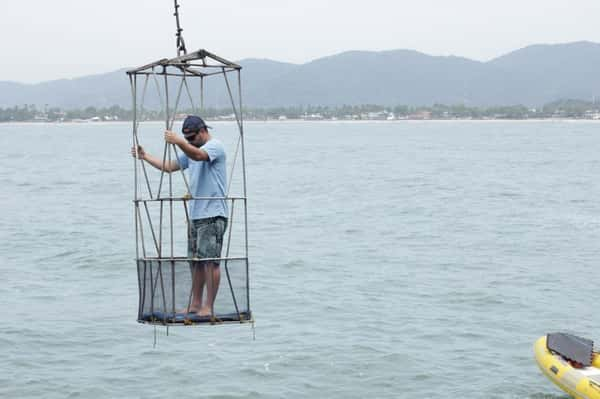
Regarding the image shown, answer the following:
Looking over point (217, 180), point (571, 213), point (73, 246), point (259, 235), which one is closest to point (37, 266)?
point (73, 246)

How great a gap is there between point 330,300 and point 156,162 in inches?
543

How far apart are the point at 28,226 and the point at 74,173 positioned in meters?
34.1

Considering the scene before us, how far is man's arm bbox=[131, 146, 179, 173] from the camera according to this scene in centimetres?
1087

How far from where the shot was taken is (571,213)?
44.5 m

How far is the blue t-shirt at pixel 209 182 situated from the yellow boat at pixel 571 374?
7.04 m

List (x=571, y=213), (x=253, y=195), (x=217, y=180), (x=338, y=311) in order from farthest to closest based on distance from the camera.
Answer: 1. (x=253, y=195)
2. (x=571, y=213)
3. (x=338, y=311)
4. (x=217, y=180)

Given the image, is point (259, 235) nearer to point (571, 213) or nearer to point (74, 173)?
point (571, 213)

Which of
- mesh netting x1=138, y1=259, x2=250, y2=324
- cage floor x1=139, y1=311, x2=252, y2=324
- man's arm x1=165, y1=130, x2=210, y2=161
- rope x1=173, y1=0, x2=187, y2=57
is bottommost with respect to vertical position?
cage floor x1=139, y1=311, x2=252, y2=324

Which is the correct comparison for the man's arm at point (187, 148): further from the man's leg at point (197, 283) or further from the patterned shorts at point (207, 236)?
the man's leg at point (197, 283)

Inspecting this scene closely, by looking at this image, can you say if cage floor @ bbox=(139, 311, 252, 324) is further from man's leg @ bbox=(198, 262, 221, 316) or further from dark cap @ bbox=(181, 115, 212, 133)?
dark cap @ bbox=(181, 115, 212, 133)

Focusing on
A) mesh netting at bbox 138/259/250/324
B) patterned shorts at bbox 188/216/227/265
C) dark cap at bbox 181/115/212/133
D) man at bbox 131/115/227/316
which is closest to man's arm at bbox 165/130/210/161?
man at bbox 131/115/227/316

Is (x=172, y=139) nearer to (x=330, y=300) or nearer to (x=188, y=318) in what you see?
(x=188, y=318)

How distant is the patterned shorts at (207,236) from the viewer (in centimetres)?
1097

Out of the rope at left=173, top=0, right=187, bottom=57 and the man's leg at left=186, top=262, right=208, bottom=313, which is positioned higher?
the rope at left=173, top=0, right=187, bottom=57
